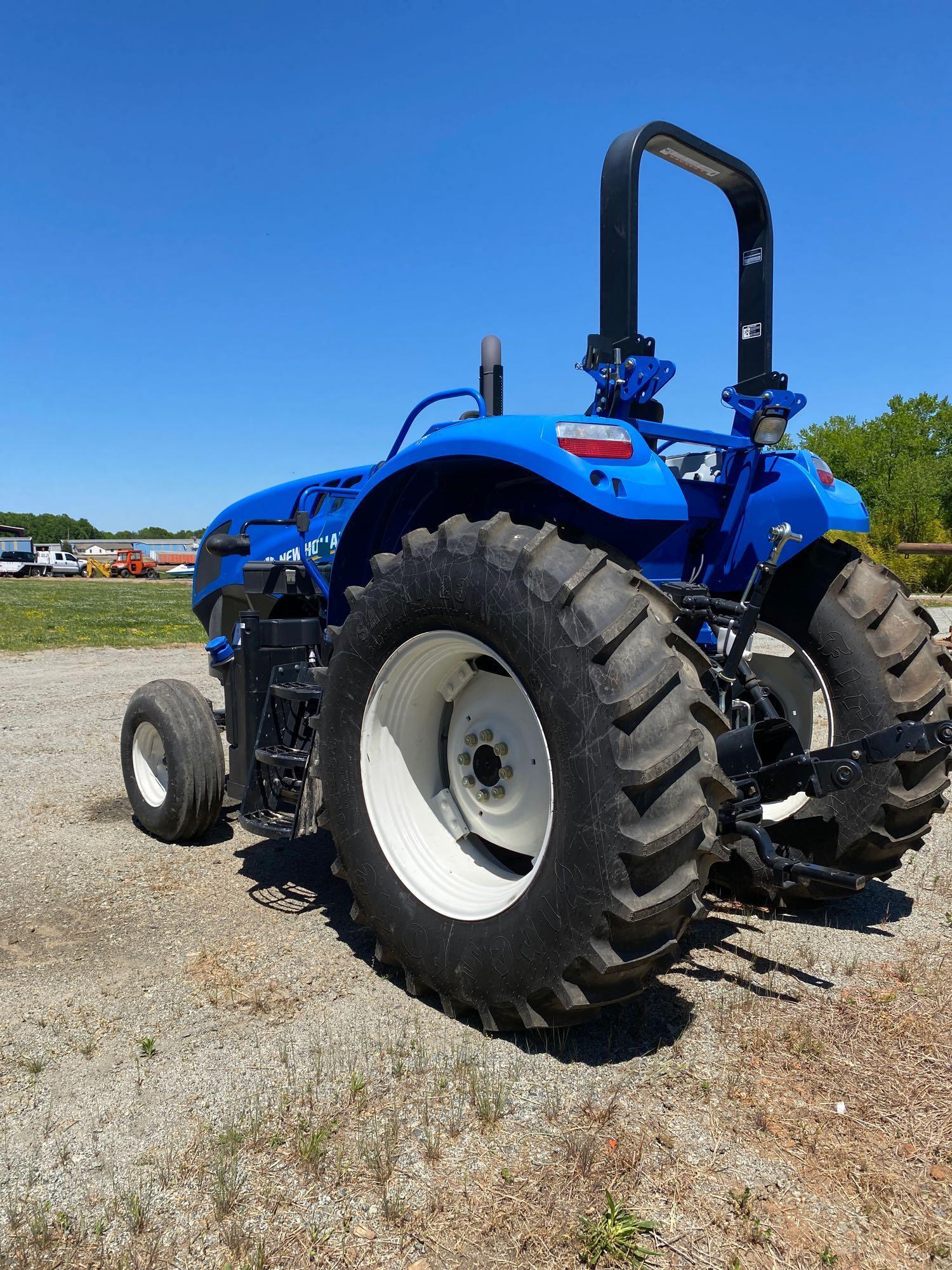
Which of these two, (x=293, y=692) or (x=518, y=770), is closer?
(x=518, y=770)

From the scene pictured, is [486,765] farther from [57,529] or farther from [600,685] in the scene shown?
[57,529]

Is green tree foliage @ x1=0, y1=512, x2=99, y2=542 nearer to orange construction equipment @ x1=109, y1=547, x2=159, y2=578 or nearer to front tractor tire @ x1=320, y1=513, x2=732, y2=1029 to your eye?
orange construction equipment @ x1=109, y1=547, x2=159, y2=578

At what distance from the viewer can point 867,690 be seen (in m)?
3.56

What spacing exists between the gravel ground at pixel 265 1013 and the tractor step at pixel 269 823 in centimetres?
36

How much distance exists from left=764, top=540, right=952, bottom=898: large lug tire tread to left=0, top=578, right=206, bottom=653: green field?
14.2 metres

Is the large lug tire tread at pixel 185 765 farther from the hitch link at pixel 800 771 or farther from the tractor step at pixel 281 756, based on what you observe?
the hitch link at pixel 800 771

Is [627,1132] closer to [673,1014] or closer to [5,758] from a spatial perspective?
[673,1014]

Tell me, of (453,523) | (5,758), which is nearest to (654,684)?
(453,523)

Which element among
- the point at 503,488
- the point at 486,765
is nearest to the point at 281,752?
the point at 486,765

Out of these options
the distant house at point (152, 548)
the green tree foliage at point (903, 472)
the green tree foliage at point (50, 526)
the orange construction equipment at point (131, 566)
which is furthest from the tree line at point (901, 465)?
the green tree foliage at point (50, 526)

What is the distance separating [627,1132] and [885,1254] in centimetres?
61

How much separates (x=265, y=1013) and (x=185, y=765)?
1997 mm

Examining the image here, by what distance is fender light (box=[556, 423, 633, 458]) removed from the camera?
9.02ft

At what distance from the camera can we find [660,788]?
2414 millimetres
